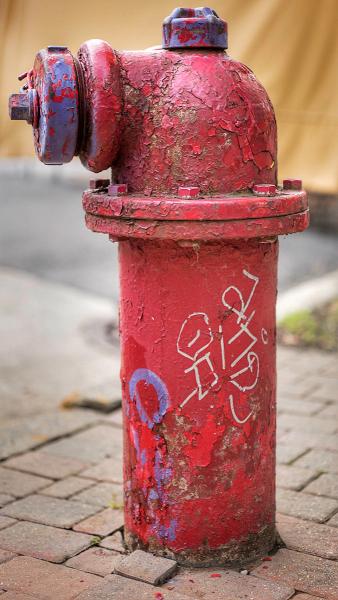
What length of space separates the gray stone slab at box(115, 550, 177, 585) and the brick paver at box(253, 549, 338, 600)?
0.29 meters

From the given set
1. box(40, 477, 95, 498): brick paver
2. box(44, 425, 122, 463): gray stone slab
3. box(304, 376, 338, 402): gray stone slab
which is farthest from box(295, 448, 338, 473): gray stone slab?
box(40, 477, 95, 498): brick paver

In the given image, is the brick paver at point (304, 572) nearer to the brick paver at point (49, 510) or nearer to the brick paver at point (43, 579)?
the brick paver at point (43, 579)

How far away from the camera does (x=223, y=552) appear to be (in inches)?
110

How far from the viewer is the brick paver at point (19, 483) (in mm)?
3525

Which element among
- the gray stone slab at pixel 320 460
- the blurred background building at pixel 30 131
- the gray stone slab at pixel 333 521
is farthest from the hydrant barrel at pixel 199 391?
the blurred background building at pixel 30 131

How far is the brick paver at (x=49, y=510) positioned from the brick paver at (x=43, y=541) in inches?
2.3

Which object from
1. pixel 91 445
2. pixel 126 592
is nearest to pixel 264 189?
pixel 126 592

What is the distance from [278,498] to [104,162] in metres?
1.61

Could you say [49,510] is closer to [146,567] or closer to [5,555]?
[5,555]

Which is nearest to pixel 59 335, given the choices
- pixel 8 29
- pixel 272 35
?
pixel 8 29

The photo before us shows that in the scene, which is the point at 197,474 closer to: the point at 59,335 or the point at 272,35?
the point at 272,35

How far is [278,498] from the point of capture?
11.3 feet

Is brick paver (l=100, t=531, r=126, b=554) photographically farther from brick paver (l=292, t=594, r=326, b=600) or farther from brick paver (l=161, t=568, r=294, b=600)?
brick paver (l=292, t=594, r=326, b=600)

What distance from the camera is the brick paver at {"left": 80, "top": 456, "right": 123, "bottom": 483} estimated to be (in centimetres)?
368
